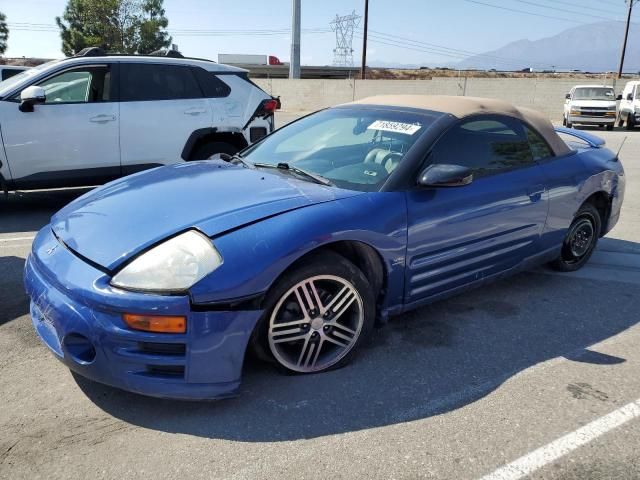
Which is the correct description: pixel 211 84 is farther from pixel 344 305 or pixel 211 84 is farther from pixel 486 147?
pixel 344 305

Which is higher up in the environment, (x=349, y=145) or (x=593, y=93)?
(x=593, y=93)

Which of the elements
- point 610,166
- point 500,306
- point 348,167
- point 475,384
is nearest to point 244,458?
point 475,384

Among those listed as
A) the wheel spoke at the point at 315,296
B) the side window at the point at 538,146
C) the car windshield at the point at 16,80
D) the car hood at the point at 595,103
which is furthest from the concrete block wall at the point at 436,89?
the wheel spoke at the point at 315,296

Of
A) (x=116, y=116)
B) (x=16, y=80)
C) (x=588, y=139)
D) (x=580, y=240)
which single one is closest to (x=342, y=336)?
(x=580, y=240)

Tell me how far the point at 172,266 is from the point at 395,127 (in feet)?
6.12

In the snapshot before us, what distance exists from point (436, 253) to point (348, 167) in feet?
2.50

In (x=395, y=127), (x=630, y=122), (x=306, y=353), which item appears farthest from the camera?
(x=630, y=122)

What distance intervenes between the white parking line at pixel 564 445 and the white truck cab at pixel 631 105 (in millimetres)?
21328

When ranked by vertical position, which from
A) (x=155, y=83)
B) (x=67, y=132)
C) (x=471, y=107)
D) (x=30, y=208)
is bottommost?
(x=30, y=208)

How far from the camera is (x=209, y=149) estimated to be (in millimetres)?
6801

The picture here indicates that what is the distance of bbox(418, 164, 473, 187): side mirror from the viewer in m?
3.08

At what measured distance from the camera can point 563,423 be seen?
2551mm

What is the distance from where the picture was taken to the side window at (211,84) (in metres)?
6.71

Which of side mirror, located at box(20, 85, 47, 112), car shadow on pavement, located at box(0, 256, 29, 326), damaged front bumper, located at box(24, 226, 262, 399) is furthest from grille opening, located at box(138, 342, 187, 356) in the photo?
side mirror, located at box(20, 85, 47, 112)
